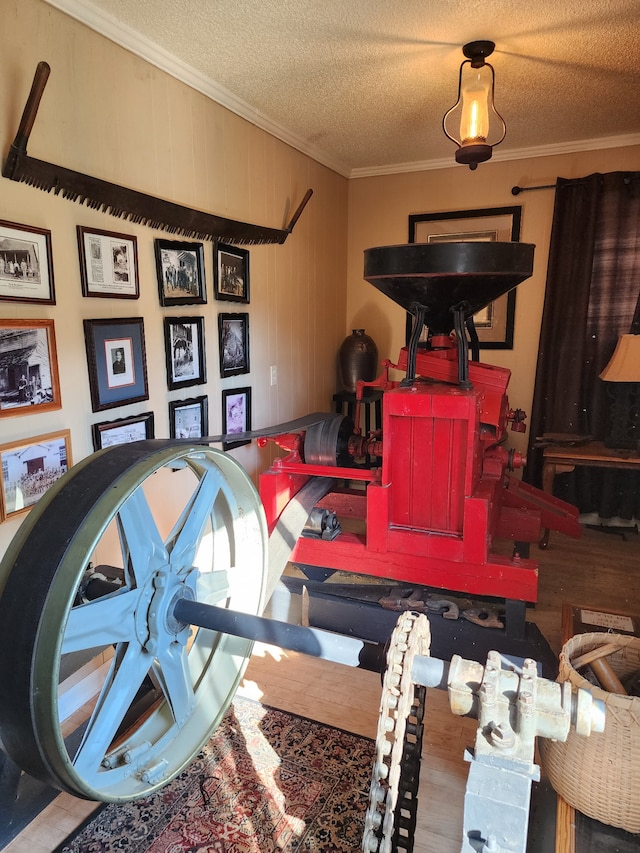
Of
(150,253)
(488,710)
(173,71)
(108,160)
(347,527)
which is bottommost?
(347,527)

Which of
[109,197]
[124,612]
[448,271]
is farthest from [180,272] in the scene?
[124,612]

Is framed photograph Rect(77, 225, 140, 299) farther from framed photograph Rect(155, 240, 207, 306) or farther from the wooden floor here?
the wooden floor

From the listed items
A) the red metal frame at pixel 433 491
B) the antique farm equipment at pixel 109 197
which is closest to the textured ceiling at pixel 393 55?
the antique farm equipment at pixel 109 197

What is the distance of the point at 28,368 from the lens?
1.80 m

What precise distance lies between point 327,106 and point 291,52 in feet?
1.99

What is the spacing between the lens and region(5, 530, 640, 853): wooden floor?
1.51m

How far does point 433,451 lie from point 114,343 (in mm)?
1294

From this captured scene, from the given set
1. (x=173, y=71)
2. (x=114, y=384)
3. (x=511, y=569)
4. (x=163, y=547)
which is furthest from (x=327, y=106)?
(x=163, y=547)

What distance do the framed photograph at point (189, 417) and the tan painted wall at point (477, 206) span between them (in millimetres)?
1992

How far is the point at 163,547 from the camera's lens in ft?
3.64

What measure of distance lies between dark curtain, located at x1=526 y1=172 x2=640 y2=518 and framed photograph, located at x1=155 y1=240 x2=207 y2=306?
2.29m

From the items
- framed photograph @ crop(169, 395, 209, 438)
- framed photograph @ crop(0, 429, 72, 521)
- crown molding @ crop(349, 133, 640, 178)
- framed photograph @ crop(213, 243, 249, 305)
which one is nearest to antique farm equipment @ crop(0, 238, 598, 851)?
framed photograph @ crop(169, 395, 209, 438)

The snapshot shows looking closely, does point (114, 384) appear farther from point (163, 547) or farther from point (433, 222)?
point (433, 222)

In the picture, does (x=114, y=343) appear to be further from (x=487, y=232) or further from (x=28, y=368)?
(x=487, y=232)
